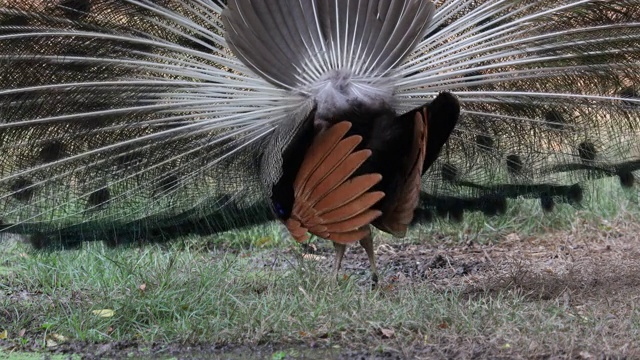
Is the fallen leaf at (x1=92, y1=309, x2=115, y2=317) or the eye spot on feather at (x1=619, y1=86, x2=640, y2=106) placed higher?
the eye spot on feather at (x1=619, y1=86, x2=640, y2=106)

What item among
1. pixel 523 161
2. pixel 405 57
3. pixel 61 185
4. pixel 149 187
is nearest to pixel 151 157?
pixel 149 187

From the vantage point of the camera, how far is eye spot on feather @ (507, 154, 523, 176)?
6.49m

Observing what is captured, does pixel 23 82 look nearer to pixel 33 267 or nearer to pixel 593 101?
pixel 33 267

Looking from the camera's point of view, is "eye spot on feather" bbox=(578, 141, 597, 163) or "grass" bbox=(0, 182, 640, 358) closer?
"grass" bbox=(0, 182, 640, 358)

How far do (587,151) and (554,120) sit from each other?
1.27ft

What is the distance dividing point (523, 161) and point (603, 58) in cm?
91

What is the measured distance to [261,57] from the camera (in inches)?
219

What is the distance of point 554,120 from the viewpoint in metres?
6.27

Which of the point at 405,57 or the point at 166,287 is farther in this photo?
the point at 166,287

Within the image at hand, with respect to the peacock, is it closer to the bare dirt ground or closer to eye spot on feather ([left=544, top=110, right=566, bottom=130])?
eye spot on feather ([left=544, top=110, right=566, bottom=130])

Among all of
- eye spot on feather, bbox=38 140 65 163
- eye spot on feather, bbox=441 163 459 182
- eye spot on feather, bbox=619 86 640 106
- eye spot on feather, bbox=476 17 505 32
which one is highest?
eye spot on feather, bbox=476 17 505 32

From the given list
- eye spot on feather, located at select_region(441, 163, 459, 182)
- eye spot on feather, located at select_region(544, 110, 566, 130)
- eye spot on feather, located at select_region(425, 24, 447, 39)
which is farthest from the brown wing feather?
eye spot on feather, located at select_region(544, 110, 566, 130)

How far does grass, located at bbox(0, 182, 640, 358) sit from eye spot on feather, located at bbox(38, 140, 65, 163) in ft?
2.33

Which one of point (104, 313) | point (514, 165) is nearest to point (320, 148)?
point (104, 313)
